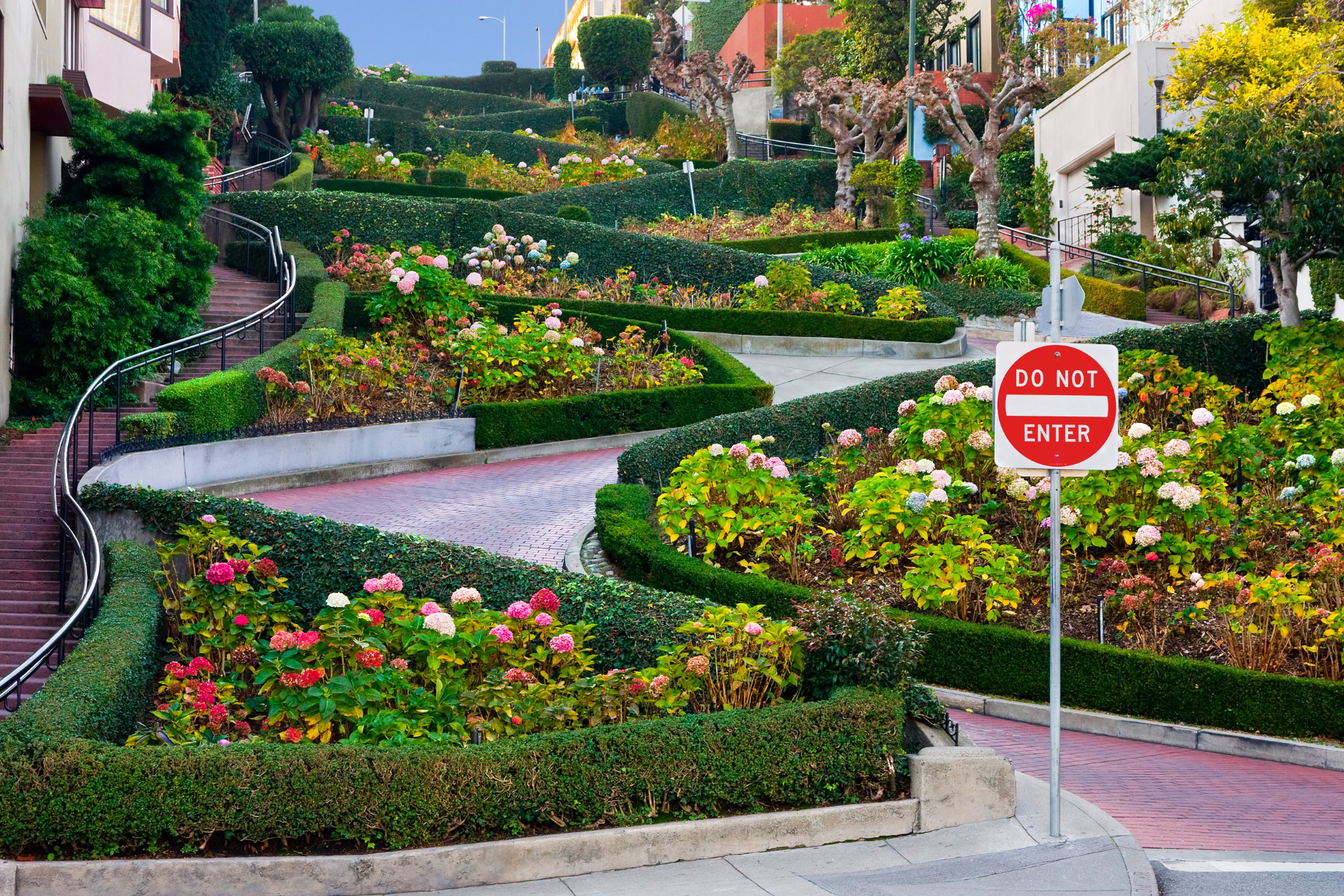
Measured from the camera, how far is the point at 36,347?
15.3 m

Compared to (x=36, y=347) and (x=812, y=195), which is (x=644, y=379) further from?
(x=812, y=195)

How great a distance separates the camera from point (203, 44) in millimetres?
40406

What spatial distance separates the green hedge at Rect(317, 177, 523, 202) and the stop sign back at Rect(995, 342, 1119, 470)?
92.7 ft

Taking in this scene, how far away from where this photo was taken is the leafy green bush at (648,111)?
5469 centimetres

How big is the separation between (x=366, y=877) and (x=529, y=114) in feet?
180

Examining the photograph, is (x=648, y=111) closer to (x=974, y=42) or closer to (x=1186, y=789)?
(x=974, y=42)

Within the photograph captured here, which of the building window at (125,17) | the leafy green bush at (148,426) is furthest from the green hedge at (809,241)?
the leafy green bush at (148,426)

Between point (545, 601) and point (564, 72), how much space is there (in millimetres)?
67360

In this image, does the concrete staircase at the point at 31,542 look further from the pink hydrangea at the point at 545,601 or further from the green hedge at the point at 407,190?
the green hedge at the point at 407,190

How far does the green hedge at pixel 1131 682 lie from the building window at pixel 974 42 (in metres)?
42.4

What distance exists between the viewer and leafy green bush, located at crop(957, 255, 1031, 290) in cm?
2584

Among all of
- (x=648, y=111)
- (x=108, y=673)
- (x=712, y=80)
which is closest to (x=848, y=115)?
(x=712, y=80)

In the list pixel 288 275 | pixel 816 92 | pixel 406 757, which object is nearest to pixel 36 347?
pixel 288 275

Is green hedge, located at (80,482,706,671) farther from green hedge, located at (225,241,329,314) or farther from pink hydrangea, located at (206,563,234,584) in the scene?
green hedge, located at (225,241,329,314)
